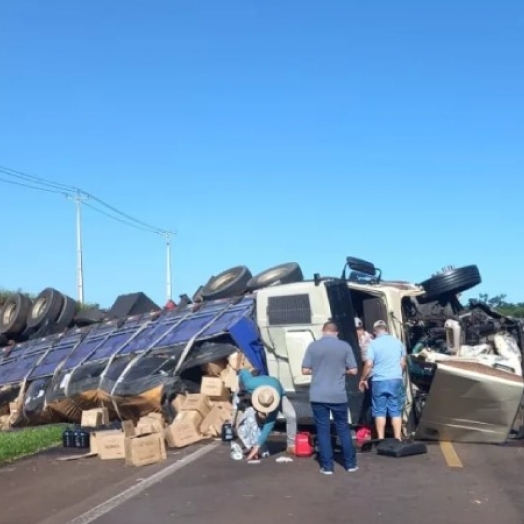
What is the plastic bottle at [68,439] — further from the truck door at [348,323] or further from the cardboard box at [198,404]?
the truck door at [348,323]

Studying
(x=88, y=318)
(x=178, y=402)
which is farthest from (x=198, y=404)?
(x=88, y=318)

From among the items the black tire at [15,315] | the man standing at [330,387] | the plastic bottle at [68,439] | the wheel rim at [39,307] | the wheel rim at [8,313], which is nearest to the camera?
the man standing at [330,387]

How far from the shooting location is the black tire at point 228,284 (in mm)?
16031

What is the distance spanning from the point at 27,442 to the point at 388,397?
5.42m

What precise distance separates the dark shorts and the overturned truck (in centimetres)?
55

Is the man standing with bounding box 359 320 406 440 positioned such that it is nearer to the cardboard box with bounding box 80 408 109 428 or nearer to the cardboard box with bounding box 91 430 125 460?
the cardboard box with bounding box 91 430 125 460

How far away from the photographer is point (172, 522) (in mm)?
6688

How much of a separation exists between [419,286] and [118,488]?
6.61 m

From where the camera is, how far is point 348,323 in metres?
11.5

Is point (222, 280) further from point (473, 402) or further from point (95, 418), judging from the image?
point (473, 402)

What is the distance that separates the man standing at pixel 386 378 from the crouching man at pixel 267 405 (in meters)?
1.16

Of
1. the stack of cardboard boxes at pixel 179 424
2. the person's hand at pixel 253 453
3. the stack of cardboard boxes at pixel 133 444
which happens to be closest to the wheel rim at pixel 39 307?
the stack of cardboard boxes at pixel 179 424

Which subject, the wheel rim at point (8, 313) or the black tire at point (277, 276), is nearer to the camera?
the black tire at point (277, 276)

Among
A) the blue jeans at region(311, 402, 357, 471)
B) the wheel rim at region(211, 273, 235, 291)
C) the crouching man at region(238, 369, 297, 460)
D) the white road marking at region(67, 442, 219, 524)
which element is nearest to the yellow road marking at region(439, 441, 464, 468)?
the blue jeans at region(311, 402, 357, 471)
